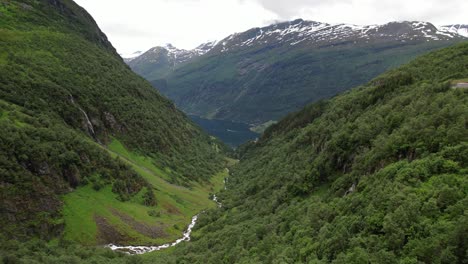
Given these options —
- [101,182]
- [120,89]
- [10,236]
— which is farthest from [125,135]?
[10,236]

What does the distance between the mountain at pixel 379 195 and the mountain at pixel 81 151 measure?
22079 mm

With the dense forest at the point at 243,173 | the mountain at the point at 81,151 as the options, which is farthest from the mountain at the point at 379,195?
the mountain at the point at 81,151

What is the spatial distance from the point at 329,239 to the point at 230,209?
68.7 m

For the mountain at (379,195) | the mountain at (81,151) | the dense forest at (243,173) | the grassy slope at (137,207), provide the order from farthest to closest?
the grassy slope at (137,207) → the mountain at (81,151) → the dense forest at (243,173) → the mountain at (379,195)

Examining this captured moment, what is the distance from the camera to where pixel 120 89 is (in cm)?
17388

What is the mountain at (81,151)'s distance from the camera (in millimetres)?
81000

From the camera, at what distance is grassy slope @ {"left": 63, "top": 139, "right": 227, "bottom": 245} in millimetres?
84375

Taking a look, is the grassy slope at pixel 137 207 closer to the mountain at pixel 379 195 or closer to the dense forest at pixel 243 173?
the dense forest at pixel 243 173

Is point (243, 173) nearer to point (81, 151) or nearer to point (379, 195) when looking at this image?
point (81, 151)

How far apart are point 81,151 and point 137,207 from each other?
21420 millimetres

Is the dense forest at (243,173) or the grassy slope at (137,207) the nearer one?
the dense forest at (243,173)

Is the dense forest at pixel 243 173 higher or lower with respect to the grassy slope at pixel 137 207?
higher

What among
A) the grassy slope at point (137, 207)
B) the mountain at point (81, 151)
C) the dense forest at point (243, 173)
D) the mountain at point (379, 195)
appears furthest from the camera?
the grassy slope at point (137, 207)

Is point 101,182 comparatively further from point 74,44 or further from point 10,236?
point 74,44
